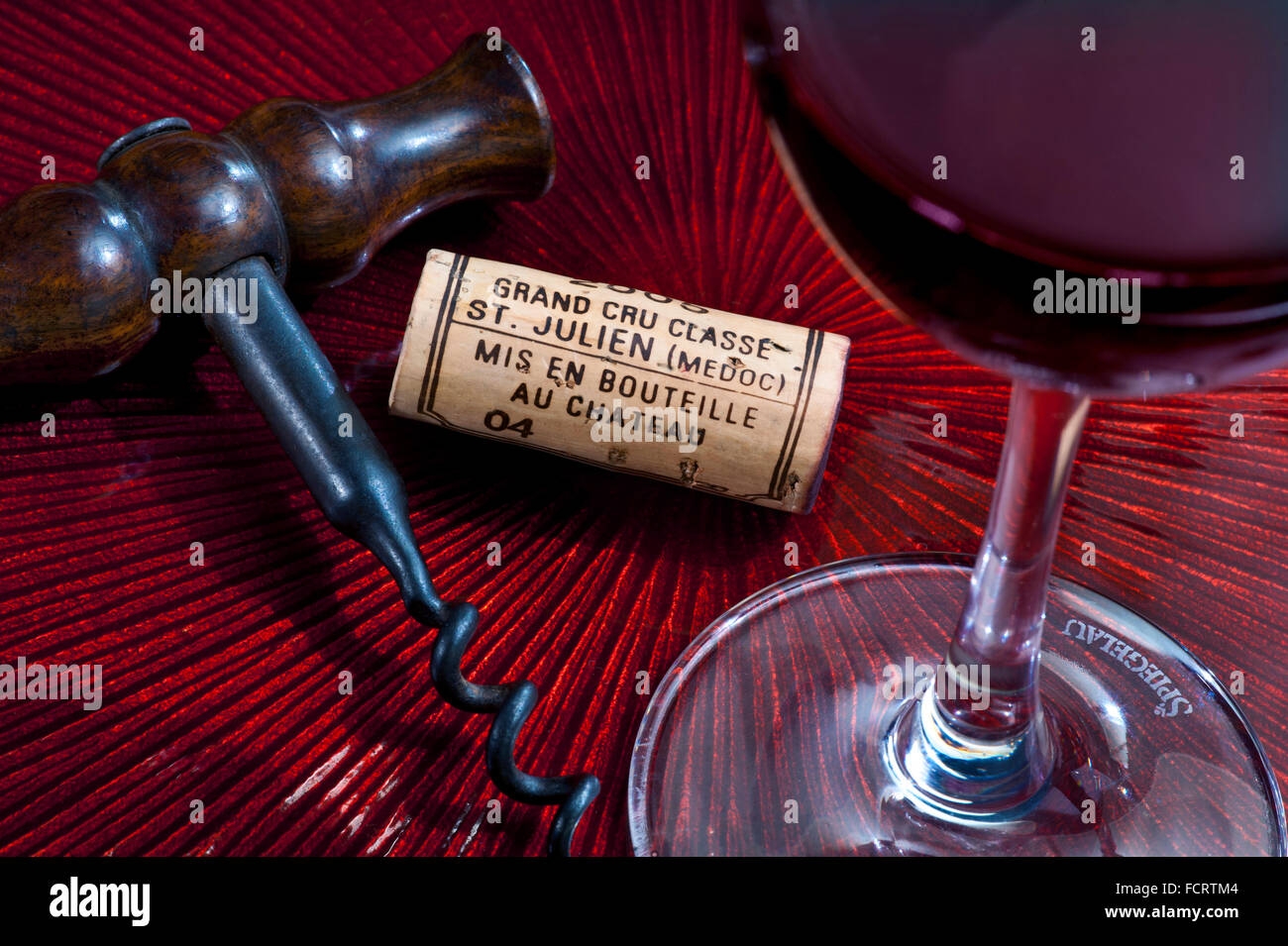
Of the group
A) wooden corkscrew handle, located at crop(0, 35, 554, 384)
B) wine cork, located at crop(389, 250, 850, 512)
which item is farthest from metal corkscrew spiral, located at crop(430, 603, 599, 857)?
wooden corkscrew handle, located at crop(0, 35, 554, 384)

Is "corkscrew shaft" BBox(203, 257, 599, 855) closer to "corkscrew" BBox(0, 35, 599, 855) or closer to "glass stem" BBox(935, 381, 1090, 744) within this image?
"corkscrew" BBox(0, 35, 599, 855)

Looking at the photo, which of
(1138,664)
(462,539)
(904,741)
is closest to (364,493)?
(462,539)

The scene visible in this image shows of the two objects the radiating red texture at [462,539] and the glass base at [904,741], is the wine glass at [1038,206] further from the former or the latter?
the radiating red texture at [462,539]

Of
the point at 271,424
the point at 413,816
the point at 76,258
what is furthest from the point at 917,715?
the point at 76,258

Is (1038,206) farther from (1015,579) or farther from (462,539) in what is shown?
(462,539)

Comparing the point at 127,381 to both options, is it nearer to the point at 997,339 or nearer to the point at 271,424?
the point at 271,424

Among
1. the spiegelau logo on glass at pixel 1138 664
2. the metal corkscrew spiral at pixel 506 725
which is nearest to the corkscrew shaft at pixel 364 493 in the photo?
the metal corkscrew spiral at pixel 506 725
